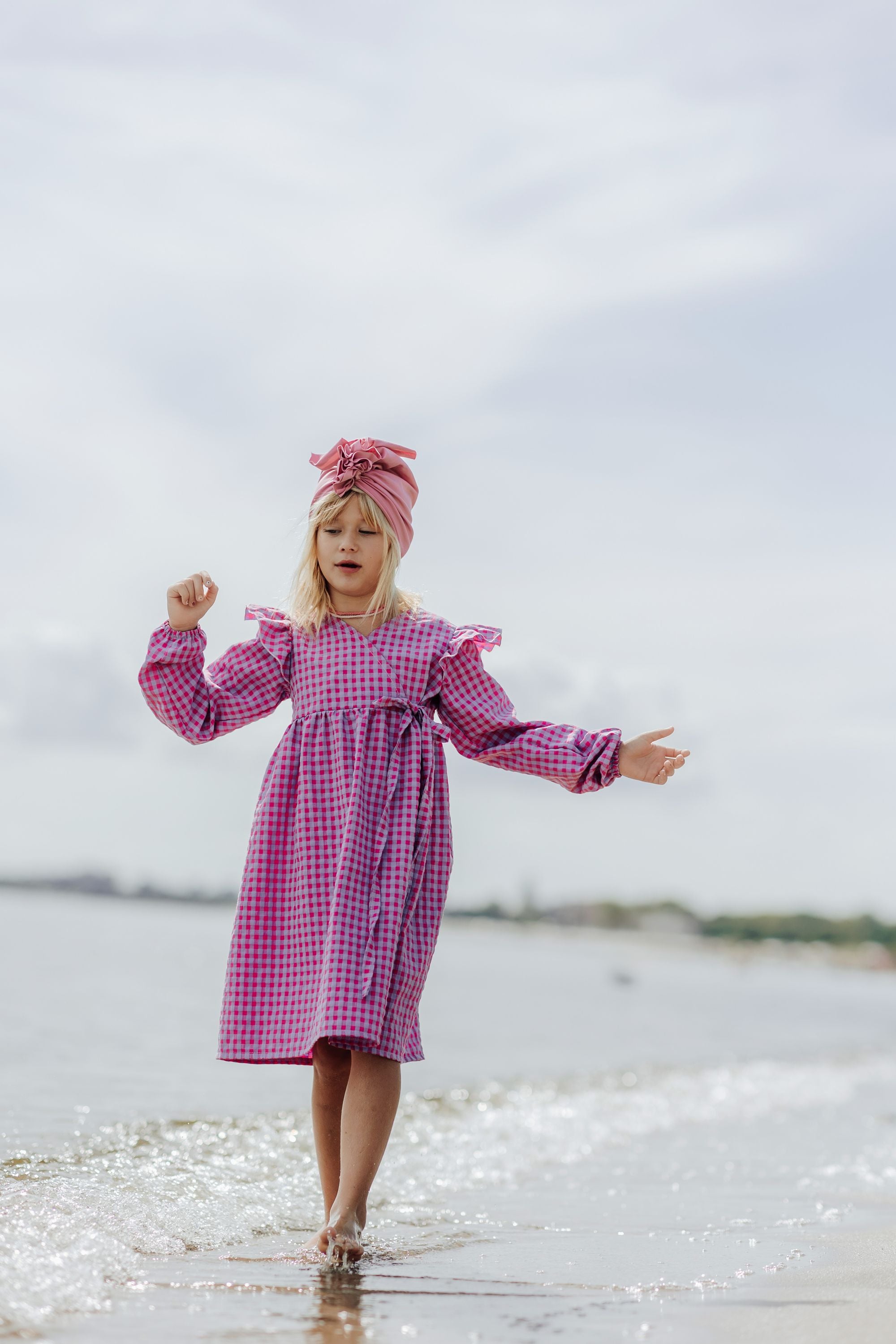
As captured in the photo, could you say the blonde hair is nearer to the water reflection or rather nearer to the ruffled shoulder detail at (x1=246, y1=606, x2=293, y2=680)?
the ruffled shoulder detail at (x1=246, y1=606, x2=293, y2=680)

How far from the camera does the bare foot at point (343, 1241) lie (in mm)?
2910

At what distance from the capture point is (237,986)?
10.3ft

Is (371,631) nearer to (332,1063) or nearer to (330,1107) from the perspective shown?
(332,1063)

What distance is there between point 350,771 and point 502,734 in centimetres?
44

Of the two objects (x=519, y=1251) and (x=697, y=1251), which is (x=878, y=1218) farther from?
(x=519, y=1251)

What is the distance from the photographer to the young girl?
302 cm

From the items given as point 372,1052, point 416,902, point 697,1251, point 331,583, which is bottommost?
point 697,1251

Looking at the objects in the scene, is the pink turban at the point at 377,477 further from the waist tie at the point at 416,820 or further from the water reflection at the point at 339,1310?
the water reflection at the point at 339,1310

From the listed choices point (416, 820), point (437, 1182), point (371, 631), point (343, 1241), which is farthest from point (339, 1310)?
point (437, 1182)

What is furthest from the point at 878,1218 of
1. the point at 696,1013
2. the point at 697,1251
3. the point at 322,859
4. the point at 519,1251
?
the point at 696,1013

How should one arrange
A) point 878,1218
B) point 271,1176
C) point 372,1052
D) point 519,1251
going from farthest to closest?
point 271,1176 < point 878,1218 < point 519,1251 < point 372,1052

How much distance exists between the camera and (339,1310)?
245cm

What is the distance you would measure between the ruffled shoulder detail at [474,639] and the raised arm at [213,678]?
1.40 ft

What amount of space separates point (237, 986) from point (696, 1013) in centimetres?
2015
